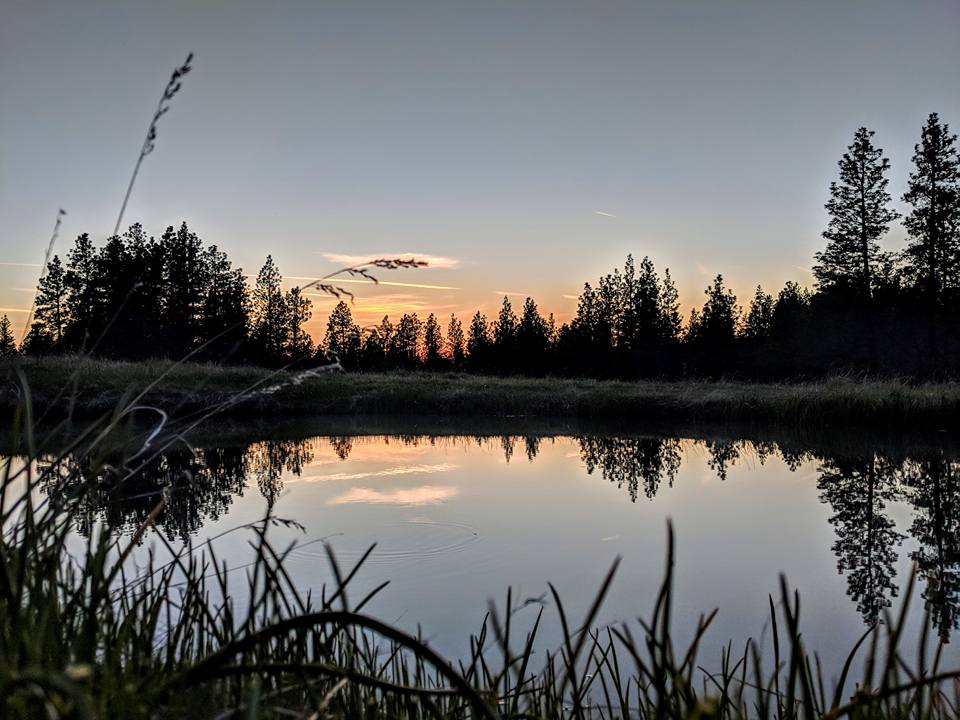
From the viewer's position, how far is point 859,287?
89.4 feet

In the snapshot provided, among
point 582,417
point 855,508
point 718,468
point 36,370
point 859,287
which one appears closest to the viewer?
point 855,508

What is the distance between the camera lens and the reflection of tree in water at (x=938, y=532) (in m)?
3.13

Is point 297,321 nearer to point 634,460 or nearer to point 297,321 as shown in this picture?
point 297,321

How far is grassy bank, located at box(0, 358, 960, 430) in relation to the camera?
10.7 metres

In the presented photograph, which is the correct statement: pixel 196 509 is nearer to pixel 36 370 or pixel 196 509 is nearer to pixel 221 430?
pixel 221 430

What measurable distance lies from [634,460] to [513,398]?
6.90m

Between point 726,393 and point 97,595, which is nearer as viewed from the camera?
point 97,595

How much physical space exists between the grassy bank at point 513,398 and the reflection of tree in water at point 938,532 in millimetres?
3370

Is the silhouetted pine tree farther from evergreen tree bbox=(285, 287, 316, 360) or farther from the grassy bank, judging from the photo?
the grassy bank

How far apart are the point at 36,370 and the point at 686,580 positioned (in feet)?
41.8

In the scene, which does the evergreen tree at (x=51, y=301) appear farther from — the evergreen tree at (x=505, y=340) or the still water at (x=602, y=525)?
the evergreen tree at (x=505, y=340)

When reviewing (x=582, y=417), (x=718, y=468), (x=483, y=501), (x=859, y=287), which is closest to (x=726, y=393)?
(x=582, y=417)

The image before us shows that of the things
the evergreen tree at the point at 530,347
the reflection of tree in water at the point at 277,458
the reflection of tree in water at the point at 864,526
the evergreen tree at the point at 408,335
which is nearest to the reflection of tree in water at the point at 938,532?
the reflection of tree in water at the point at 864,526

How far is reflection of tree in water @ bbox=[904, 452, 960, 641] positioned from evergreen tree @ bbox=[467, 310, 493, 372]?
2454cm
